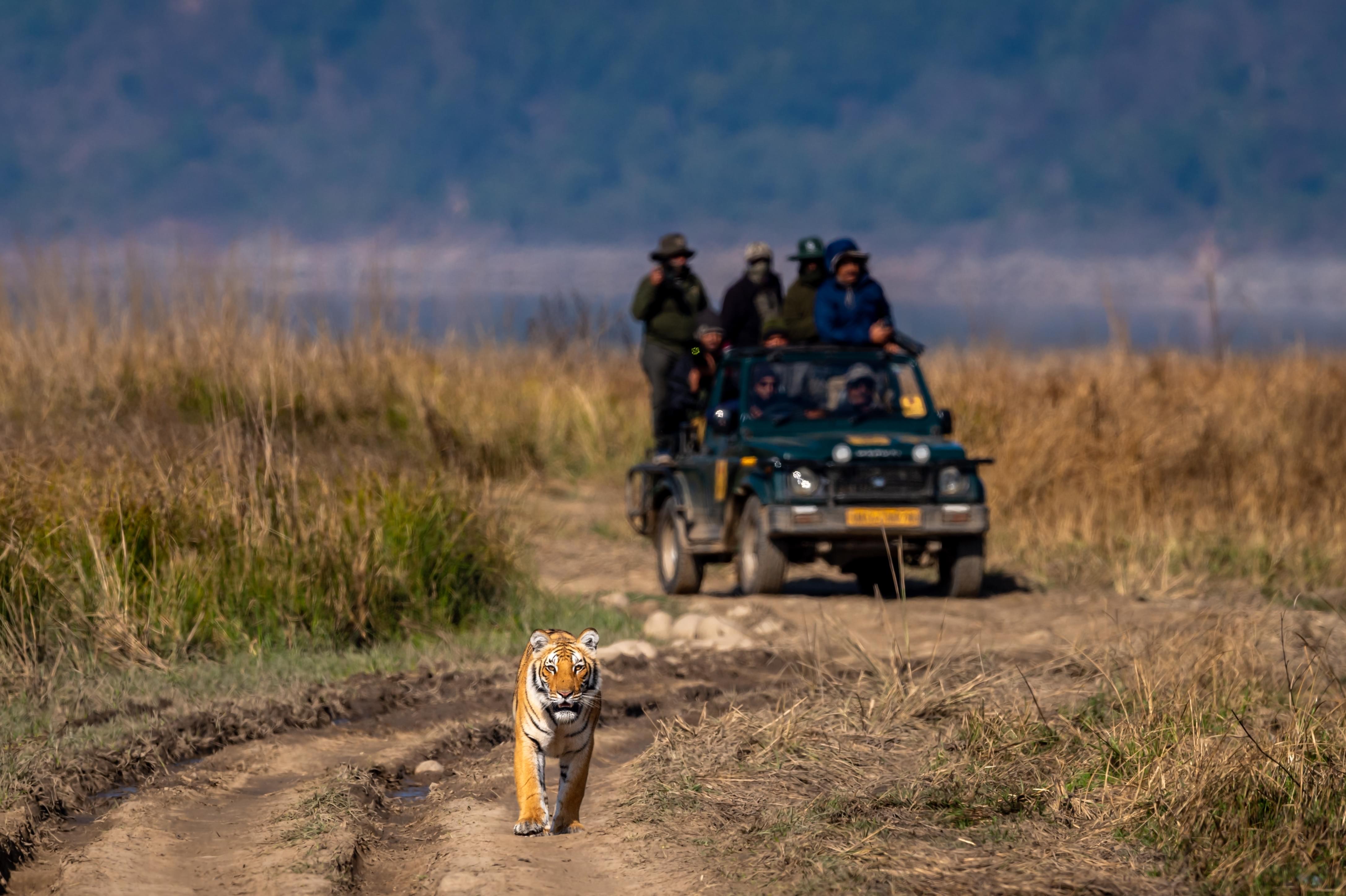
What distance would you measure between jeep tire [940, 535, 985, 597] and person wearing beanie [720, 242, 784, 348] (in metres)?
3.52

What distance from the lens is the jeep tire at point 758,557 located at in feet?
34.0

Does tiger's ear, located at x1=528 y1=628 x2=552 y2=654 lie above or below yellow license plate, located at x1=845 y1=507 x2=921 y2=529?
above

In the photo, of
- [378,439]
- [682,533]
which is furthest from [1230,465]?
[378,439]

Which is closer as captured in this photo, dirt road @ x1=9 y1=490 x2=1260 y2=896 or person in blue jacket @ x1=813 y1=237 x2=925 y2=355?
dirt road @ x1=9 y1=490 x2=1260 y2=896

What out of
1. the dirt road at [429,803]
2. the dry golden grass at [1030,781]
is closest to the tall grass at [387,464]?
the dirt road at [429,803]

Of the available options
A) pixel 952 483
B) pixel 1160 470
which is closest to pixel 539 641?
pixel 952 483

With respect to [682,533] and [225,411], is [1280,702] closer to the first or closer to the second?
[682,533]

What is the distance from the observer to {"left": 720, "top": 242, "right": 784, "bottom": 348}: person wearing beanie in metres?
13.8

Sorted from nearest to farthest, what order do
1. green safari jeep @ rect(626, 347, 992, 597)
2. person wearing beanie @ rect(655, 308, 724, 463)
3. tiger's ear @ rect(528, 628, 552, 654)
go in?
tiger's ear @ rect(528, 628, 552, 654) → green safari jeep @ rect(626, 347, 992, 597) → person wearing beanie @ rect(655, 308, 724, 463)

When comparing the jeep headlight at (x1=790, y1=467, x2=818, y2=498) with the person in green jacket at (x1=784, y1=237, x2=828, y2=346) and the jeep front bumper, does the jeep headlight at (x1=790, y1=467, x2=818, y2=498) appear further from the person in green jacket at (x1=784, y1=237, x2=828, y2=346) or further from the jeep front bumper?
the person in green jacket at (x1=784, y1=237, x2=828, y2=346)

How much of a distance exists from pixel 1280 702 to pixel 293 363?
8088 millimetres

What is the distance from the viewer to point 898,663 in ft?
23.8

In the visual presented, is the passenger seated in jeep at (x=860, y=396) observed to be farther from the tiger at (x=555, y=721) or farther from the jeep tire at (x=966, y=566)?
the tiger at (x=555, y=721)

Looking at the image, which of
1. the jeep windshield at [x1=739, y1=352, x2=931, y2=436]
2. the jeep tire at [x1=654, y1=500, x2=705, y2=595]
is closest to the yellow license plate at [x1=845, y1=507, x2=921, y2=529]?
the jeep windshield at [x1=739, y1=352, x2=931, y2=436]
